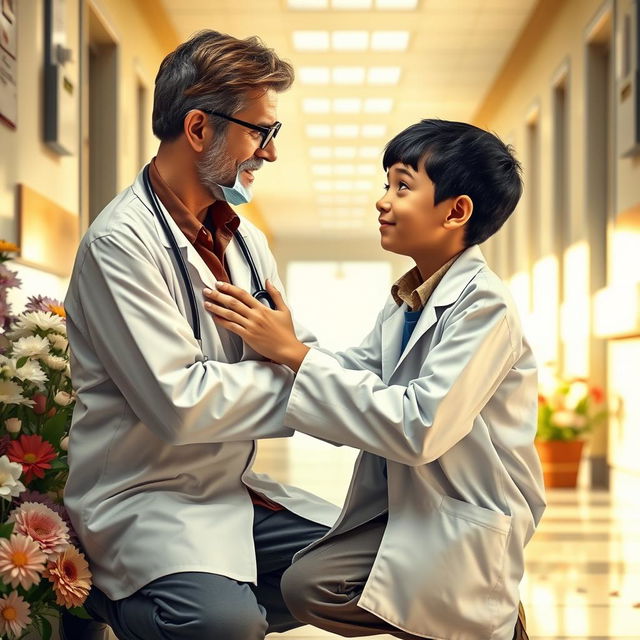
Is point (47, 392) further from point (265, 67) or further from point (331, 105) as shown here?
point (331, 105)

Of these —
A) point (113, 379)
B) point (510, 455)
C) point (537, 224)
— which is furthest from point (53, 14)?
point (537, 224)

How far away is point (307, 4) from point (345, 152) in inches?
222

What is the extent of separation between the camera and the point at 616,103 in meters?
6.82

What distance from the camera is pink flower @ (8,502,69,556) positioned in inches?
73.5

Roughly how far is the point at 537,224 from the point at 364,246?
1326 centimetres

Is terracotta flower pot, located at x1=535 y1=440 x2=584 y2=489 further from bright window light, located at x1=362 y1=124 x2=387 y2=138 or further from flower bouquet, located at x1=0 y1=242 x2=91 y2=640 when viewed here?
bright window light, located at x1=362 y1=124 x2=387 y2=138

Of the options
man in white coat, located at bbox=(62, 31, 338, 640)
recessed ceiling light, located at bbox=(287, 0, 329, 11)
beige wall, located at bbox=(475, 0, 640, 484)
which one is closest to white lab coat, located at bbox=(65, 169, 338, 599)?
man in white coat, located at bbox=(62, 31, 338, 640)

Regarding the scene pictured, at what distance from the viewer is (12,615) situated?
6.01 feet

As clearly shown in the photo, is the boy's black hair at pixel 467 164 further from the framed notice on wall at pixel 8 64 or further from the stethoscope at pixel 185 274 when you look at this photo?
the framed notice on wall at pixel 8 64

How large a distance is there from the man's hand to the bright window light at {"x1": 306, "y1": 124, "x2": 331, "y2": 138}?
35.3ft

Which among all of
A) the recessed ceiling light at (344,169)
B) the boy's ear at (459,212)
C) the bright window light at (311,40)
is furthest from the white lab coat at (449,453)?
the recessed ceiling light at (344,169)

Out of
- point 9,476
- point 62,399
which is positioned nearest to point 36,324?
point 62,399

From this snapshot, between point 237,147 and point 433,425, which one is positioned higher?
point 237,147

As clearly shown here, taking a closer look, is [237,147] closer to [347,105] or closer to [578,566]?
[578,566]
